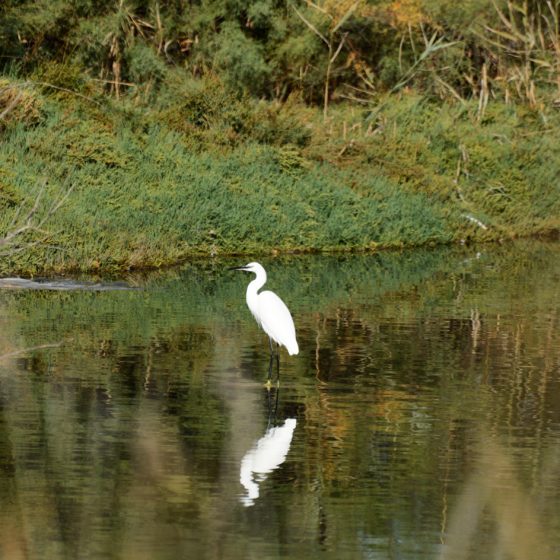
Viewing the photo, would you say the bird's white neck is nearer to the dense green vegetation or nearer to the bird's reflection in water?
the bird's reflection in water

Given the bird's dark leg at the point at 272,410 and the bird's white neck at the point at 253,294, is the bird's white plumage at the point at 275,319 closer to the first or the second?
the bird's white neck at the point at 253,294

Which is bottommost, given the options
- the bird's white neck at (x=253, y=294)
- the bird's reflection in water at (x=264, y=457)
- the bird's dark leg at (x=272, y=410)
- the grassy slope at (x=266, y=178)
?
the grassy slope at (x=266, y=178)

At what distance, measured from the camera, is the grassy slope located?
23188 millimetres

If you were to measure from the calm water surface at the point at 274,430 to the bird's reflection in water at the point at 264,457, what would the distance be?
2cm

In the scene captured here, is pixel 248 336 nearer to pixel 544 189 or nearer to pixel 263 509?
pixel 263 509

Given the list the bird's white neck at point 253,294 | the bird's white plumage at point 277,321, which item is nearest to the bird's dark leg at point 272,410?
the bird's white plumage at point 277,321

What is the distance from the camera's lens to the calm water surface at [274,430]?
8.38 metres

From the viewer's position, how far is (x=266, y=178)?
27.8 m

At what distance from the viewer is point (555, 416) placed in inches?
473

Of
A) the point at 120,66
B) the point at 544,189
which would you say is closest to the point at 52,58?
Answer: the point at 120,66

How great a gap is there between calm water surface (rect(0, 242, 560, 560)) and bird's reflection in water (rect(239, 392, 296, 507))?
0.07 ft

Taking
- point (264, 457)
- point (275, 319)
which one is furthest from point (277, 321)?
point (264, 457)

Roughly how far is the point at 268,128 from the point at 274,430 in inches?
750

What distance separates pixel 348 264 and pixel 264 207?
2.12 meters
